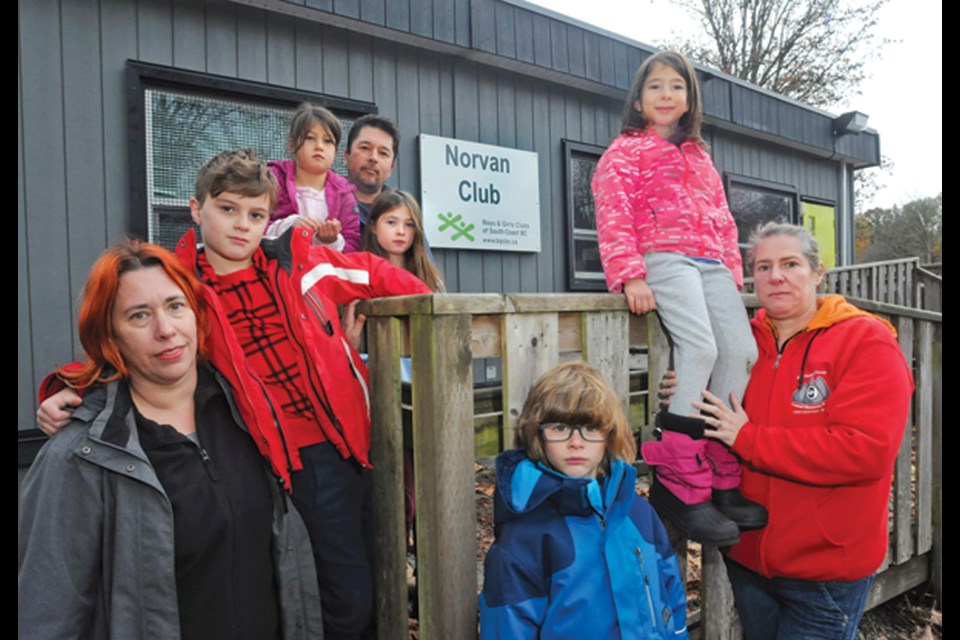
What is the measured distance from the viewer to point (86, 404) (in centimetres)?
159

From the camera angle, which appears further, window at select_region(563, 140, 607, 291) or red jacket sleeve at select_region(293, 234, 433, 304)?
window at select_region(563, 140, 607, 291)

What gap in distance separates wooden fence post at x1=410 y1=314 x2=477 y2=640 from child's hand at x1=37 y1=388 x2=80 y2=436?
0.86m

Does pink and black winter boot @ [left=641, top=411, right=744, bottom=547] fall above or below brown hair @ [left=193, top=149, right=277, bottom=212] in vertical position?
Result: below

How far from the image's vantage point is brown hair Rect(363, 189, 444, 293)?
2.66 metres

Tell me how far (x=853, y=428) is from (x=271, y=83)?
13.4 ft

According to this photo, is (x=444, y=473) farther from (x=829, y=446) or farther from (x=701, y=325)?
(x=829, y=446)

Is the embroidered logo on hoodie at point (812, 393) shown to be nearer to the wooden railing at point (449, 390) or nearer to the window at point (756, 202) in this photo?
the wooden railing at point (449, 390)

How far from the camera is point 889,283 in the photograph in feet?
30.5

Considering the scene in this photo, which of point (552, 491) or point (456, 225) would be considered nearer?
point (552, 491)

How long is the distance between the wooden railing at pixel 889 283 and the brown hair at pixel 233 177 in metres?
7.39

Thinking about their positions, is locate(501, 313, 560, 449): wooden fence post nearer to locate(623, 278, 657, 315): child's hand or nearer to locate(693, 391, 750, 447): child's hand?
locate(623, 278, 657, 315): child's hand

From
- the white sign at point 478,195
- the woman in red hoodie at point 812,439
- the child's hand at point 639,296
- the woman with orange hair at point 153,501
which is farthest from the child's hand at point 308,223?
the white sign at point 478,195

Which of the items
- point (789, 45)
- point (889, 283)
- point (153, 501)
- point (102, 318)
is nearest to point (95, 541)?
point (153, 501)

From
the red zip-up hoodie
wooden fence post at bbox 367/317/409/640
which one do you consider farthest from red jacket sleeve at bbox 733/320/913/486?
wooden fence post at bbox 367/317/409/640
